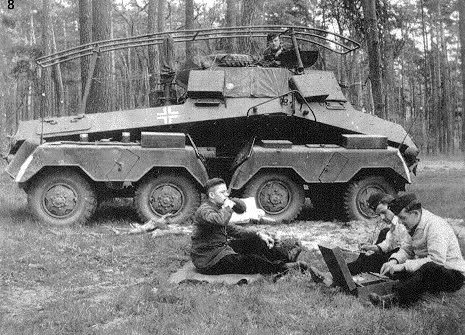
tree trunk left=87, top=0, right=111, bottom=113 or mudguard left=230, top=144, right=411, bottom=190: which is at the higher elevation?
tree trunk left=87, top=0, right=111, bottom=113

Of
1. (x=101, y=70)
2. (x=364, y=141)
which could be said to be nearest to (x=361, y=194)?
(x=364, y=141)

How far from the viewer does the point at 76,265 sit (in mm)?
6871

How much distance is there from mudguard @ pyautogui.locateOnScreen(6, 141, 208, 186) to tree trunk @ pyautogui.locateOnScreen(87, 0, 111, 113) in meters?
3.46

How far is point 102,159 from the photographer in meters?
9.16

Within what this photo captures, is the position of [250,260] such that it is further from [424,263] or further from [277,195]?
[277,195]

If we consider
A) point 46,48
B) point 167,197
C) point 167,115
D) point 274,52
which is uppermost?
point 46,48

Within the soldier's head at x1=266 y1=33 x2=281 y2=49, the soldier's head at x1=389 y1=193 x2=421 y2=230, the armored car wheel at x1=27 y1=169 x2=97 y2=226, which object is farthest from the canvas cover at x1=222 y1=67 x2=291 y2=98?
the soldier's head at x1=389 y1=193 x2=421 y2=230

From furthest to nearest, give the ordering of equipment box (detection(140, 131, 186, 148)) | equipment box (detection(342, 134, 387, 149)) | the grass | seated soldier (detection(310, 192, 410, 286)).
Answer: equipment box (detection(342, 134, 387, 149)) < equipment box (detection(140, 131, 186, 148)) < seated soldier (detection(310, 192, 410, 286)) < the grass

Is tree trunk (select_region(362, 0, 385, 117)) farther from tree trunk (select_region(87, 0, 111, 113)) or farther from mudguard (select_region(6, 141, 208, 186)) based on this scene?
tree trunk (select_region(87, 0, 111, 113))

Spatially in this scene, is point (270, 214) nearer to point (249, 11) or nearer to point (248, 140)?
point (248, 140)

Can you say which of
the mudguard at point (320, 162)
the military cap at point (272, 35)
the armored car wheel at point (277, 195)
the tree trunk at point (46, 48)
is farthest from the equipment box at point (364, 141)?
the tree trunk at point (46, 48)

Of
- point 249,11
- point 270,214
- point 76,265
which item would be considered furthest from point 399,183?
point 249,11

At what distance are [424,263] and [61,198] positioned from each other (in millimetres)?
5855

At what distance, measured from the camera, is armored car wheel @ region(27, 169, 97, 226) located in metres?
9.10
